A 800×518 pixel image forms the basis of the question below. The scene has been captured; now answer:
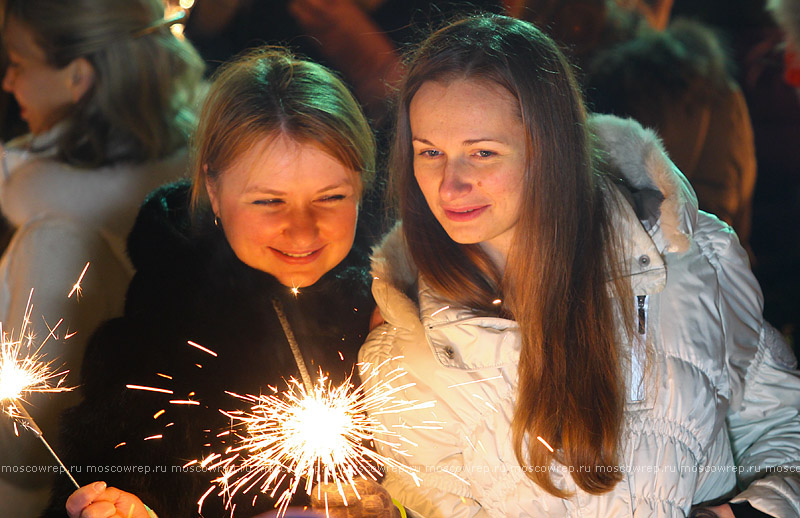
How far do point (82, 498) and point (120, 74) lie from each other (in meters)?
1.15

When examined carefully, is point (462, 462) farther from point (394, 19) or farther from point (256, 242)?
point (394, 19)

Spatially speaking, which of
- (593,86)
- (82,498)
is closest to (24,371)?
(82,498)

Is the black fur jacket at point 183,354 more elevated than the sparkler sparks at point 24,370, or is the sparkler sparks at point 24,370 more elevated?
the black fur jacket at point 183,354

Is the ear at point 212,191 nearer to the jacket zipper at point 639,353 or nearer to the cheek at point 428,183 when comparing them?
the cheek at point 428,183

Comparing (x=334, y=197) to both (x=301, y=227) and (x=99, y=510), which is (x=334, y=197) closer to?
Result: (x=301, y=227)

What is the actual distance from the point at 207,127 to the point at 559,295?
3.01 feet

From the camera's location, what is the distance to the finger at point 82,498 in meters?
1.48

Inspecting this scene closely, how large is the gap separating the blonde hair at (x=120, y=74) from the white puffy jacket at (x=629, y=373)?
81 cm

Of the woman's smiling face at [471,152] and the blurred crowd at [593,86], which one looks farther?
the blurred crowd at [593,86]

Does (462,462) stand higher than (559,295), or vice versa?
(559,295)

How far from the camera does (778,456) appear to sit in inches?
70.1

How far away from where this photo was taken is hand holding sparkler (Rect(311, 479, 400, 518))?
150cm

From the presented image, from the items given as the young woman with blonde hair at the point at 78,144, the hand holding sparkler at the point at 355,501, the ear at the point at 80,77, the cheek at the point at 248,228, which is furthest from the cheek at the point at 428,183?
the ear at the point at 80,77

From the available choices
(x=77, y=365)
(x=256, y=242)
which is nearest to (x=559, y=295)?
(x=256, y=242)
